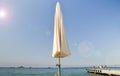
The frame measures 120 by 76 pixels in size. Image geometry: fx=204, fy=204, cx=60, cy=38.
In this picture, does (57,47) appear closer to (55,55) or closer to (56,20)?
(55,55)

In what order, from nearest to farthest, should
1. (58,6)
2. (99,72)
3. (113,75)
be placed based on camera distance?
(58,6) < (113,75) < (99,72)

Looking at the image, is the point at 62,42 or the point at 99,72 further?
the point at 99,72

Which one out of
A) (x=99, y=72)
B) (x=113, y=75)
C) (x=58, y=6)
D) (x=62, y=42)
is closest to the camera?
(x=62, y=42)

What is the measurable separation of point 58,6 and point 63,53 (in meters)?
1.69

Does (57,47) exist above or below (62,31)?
below

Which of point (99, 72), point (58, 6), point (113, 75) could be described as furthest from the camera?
point (99, 72)

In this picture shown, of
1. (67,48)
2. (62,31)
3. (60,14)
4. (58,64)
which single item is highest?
(60,14)

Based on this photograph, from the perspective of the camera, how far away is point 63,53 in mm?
6758

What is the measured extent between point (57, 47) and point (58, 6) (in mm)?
1483

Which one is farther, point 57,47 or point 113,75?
point 113,75

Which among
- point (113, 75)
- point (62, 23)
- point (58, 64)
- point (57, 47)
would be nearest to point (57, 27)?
point (62, 23)

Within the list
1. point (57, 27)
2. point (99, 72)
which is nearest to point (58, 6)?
point (57, 27)

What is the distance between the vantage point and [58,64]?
6.90 m

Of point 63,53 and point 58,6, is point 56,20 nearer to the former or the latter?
point 58,6
